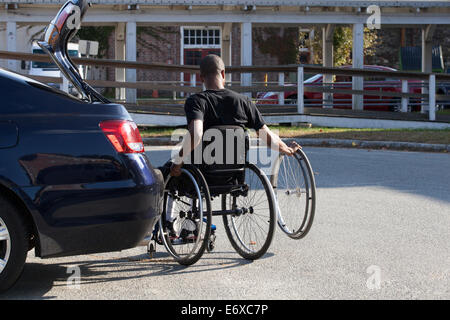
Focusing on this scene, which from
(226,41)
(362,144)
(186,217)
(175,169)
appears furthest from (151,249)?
(226,41)

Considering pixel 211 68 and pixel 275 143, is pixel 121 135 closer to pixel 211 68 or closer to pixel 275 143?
pixel 211 68

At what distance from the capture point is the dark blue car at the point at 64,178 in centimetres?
464

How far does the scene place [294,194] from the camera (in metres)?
6.32

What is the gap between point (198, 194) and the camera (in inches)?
211

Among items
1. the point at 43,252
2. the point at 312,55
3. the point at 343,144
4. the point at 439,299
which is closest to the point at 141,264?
the point at 43,252

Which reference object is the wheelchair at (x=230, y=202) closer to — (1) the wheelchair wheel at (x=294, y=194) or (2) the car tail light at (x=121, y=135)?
(1) the wheelchair wheel at (x=294, y=194)

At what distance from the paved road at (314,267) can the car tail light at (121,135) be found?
0.93m

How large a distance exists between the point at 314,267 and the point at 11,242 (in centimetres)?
216

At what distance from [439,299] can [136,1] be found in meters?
18.3

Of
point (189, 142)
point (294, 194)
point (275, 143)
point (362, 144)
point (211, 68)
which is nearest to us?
point (189, 142)

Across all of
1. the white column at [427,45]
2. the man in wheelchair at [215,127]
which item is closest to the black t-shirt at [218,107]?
the man in wheelchair at [215,127]

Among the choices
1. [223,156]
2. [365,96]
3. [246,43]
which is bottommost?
[223,156]

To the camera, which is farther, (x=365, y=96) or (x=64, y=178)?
(x=365, y=96)

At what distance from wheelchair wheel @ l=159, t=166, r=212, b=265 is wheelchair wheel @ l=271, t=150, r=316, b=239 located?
788mm
